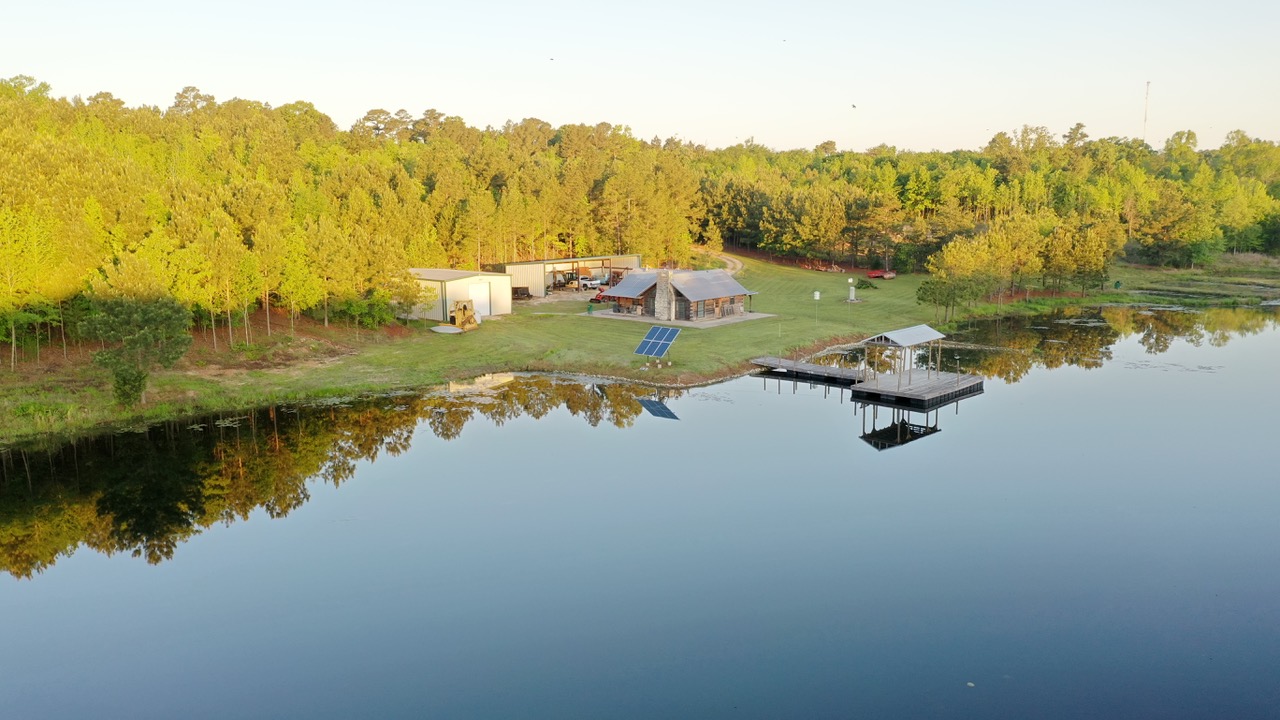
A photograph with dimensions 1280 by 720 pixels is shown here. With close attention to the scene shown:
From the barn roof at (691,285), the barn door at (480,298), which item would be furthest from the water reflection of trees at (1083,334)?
the barn door at (480,298)

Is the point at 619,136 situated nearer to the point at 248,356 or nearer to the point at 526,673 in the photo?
the point at 248,356

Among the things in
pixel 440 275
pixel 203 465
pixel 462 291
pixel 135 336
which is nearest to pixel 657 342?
pixel 462 291

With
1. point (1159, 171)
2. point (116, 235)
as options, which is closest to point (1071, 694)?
point (116, 235)

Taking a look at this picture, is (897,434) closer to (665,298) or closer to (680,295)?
(680,295)

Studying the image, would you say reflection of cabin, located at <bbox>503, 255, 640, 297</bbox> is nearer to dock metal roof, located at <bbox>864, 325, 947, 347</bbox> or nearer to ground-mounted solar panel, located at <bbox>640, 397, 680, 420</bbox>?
ground-mounted solar panel, located at <bbox>640, 397, 680, 420</bbox>

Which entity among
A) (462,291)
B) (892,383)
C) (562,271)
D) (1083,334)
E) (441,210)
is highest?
(441,210)

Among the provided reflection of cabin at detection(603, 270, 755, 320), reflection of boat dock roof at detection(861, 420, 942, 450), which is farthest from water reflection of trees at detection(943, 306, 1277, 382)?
reflection of cabin at detection(603, 270, 755, 320)

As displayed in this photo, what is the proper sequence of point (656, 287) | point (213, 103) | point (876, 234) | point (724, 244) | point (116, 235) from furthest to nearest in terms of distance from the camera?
point (213, 103) < point (724, 244) < point (876, 234) < point (656, 287) < point (116, 235)
